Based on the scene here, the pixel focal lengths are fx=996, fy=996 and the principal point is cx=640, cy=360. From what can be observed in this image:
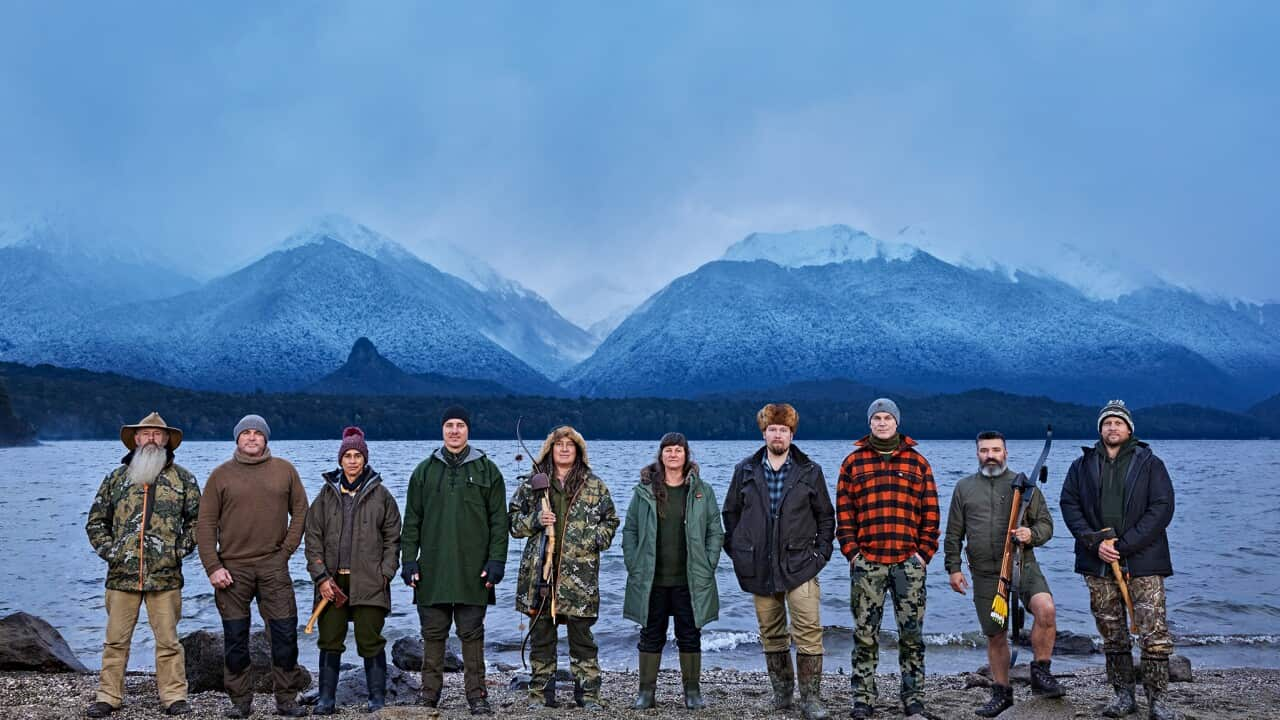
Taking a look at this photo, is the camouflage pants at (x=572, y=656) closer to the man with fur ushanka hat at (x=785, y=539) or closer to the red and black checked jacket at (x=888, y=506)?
the man with fur ushanka hat at (x=785, y=539)

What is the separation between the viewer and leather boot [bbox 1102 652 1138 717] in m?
8.79

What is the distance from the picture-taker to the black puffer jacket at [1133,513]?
8.38 meters

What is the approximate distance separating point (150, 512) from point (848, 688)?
777 cm

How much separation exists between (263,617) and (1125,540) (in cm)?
751

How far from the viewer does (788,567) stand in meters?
8.76

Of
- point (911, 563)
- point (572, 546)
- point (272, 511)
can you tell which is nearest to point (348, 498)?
point (272, 511)

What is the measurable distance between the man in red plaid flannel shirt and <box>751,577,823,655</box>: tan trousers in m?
0.36

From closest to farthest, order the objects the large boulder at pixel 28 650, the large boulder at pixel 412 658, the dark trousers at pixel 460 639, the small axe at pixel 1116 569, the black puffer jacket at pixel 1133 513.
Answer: the black puffer jacket at pixel 1133 513
the small axe at pixel 1116 569
the dark trousers at pixel 460 639
the large boulder at pixel 28 650
the large boulder at pixel 412 658

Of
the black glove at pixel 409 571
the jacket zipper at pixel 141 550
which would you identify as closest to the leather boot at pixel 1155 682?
the black glove at pixel 409 571

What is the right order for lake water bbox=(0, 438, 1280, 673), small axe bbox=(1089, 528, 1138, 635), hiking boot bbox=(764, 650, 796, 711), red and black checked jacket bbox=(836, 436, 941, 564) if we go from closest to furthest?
1. small axe bbox=(1089, 528, 1138, 635)
2. red and black checked jacket bbox=(836, 436, 941, 564)
3. hiking boot bbox=(764, 650, 796, 711)
4. lake water bbox=(0, 438, 1280, 673)

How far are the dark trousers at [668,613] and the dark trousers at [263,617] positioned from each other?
3.17 m

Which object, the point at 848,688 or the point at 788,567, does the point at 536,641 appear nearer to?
the point at 788,567

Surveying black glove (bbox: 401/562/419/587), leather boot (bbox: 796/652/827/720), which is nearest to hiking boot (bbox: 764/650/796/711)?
leather boot (bbox: 796/652/827/720)

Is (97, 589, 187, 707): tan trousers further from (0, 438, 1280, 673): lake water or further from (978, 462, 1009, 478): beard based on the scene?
(978, 462, 1009, 478): beard
